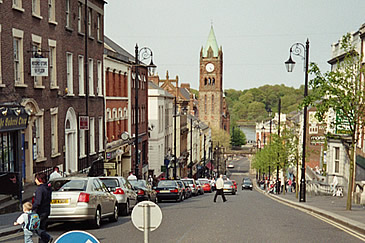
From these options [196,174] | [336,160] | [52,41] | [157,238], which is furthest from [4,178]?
[196,174]

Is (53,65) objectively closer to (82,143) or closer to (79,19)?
(79,19)

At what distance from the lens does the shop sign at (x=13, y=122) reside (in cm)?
1914

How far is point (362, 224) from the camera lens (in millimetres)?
14859

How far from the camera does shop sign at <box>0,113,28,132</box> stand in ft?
62.8

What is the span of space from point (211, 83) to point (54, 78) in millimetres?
125967

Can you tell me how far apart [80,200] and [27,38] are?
1176 cm

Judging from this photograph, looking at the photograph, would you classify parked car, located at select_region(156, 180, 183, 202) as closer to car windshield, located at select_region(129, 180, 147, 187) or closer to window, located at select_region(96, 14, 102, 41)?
car windshield, located at select_region(129, 180, 147, 187)

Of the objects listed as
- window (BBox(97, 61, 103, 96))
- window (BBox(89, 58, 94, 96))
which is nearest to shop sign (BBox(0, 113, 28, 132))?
window (BBox(89, 58, 94, 96))

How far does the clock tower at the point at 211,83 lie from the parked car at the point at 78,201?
13581 cm

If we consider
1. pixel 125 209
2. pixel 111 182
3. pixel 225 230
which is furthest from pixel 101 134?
pixel 225 230

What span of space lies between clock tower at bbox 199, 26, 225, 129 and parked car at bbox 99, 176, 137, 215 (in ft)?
428

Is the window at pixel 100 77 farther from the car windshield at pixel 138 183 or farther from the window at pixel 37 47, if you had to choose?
the car windshield at pixel 138 183

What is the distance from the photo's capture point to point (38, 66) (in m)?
22.0

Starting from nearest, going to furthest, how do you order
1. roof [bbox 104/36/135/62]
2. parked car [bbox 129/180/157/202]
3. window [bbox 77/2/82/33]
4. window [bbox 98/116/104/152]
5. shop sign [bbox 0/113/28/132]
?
shop sign [bbox 0/113/28/132]
parked car [bbox 129/180/157/202]
window [bbox 77/2/82/33]
window [bbox 98/116/104/152]
roof [bbox 104/36/135/62]
